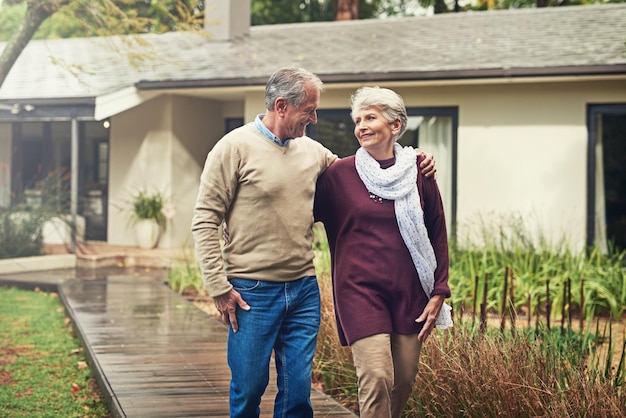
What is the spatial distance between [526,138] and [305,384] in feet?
30.8

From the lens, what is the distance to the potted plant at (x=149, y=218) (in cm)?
1501

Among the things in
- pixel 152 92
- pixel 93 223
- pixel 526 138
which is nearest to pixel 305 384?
pixel 526 138

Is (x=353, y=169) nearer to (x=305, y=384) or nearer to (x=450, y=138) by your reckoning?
(x=305, y=384)

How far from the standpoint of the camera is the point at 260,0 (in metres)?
27.8

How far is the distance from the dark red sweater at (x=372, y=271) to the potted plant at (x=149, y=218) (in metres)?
11.4

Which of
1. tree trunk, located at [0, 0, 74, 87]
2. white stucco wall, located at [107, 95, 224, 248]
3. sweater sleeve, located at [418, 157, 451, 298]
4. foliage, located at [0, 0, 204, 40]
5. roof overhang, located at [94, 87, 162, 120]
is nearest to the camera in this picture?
sweater sleeve, located at [418, 157, 451, 298]

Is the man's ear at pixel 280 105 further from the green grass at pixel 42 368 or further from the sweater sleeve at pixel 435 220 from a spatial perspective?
the green grass at pixel 42 368

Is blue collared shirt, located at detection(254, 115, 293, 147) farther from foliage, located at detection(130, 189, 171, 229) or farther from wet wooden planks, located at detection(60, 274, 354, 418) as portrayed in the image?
foliage, located at detection(130, 189, 171, 229)

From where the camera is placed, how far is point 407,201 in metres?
3.70

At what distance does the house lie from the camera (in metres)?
12.2

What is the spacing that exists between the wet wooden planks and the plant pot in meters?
4.32

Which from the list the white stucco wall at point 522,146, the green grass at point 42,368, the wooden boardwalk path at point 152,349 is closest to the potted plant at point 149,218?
the white stucco wall at point 522,146

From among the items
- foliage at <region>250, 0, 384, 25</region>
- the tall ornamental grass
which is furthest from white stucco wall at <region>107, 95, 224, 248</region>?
foliage at <region>250, 0, 384, 25</region>

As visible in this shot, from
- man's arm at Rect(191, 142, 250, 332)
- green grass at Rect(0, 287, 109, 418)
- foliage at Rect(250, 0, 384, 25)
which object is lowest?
green grass at Rect(0, 287, 109, 418)
